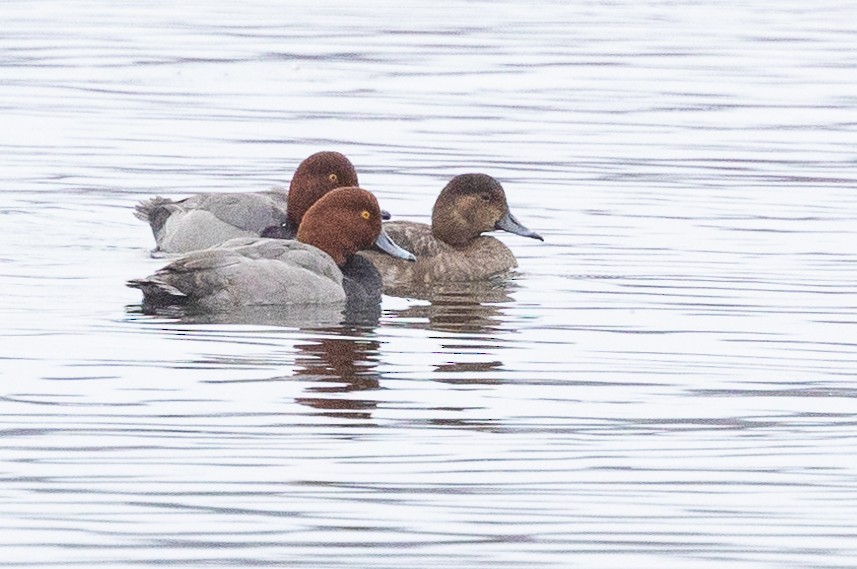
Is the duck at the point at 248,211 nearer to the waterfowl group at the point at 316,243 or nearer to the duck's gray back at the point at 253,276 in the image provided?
the waterfowl group at the point at 316,243

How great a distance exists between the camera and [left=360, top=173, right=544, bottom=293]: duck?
1227 cm

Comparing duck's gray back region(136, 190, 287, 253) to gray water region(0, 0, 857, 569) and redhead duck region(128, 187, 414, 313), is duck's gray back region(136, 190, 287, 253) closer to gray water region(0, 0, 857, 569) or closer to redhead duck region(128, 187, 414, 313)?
gray water region(0, 0, 857, 569)

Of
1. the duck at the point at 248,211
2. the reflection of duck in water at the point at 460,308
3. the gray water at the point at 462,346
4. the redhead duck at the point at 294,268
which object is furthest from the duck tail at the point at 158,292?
the duck at the point at 248,211

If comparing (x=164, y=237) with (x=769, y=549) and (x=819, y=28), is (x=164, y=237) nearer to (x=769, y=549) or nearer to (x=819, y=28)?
(x=769, y=549)

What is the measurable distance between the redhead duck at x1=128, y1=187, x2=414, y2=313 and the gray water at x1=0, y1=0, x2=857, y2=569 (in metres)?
0.26

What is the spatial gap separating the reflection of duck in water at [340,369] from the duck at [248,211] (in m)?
2.77

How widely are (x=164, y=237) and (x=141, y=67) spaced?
10.5 m

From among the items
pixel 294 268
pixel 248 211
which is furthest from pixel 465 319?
pixel 248 211

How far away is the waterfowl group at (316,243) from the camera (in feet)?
34.5

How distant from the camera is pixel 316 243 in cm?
1160

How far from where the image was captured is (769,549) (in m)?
6.29

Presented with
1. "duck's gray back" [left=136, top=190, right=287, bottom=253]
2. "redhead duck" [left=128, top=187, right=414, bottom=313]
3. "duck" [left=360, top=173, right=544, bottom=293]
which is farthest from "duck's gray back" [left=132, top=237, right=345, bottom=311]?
"duck's gray back" [left=136, top=190, right=287, bottom=253]

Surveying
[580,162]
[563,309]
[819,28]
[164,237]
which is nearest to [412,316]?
[563,309]

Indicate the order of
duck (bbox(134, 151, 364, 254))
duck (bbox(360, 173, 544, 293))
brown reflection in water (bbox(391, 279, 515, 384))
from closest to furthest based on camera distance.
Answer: brown reflection in water (bbox(391, 279, 515, 384)) < duck (bbox(360, 173, 544, 293)) < duck (bbox(134, 151, 364, 254))
